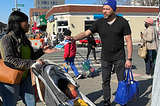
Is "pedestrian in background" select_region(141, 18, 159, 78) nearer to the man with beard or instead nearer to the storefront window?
the man with beard

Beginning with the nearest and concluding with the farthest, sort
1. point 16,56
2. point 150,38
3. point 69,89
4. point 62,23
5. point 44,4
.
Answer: point 16,56 → point 69,89 → point 150,38 → point 62,23 → point 44,4

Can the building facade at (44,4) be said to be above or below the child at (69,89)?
above

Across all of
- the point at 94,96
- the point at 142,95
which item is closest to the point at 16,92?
the point at 94,96

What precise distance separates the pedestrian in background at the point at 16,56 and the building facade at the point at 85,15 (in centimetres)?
2071

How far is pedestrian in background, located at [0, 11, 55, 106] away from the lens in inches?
97.9

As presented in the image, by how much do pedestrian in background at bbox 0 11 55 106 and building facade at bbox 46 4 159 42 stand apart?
2071cm

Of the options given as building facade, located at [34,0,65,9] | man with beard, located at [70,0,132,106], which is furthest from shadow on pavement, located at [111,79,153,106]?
building facade, located at [34,0,65,9]

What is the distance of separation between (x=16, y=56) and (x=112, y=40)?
199cm

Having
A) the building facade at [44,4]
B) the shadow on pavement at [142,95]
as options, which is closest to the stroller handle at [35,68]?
the shadow on pavement at [142,95]

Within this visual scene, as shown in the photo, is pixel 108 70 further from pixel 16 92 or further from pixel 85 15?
pixel 85 15

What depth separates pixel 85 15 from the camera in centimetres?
2405

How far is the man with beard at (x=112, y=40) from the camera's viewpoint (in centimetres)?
363

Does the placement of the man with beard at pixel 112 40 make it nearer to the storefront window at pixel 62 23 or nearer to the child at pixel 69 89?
the child at pixel 69 89

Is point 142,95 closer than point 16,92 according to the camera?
No
